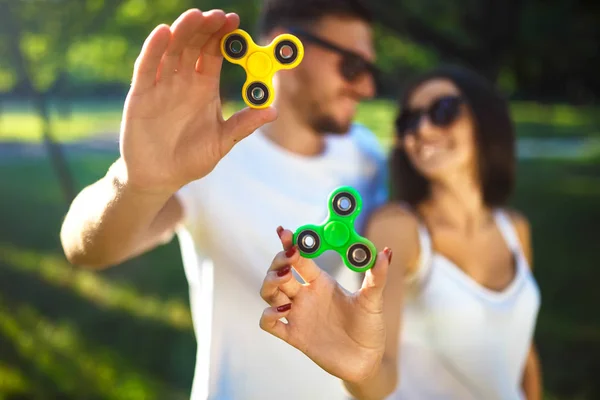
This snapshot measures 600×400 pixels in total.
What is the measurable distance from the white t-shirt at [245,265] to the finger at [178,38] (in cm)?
42

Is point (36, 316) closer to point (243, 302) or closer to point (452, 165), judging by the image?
point (243, 302)

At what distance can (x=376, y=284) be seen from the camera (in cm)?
76

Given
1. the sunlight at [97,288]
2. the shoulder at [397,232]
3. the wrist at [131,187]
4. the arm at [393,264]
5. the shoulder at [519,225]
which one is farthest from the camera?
the sunlight at [97,288]

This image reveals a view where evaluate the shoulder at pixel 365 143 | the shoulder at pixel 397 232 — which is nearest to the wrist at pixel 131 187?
the shoulder at pixel 397 232

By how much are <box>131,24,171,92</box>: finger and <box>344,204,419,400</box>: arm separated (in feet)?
2.01

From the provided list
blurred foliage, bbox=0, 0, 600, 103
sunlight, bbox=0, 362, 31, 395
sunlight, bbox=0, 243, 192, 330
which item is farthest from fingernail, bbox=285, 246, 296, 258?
sunlight, bbox=0, 243, 192, 330

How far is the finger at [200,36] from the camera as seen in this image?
76 centimetres

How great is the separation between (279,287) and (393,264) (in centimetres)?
53

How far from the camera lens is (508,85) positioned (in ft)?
14.4

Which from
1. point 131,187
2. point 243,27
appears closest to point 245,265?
point 131,187

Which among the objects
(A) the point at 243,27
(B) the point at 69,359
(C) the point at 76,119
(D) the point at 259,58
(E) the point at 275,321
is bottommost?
(B) the point at 69,359

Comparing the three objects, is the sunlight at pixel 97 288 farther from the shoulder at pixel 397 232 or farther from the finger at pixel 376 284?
the finger at pixel 376 284

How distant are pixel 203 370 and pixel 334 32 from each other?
0.81 m

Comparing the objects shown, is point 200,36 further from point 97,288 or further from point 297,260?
point 97,288
